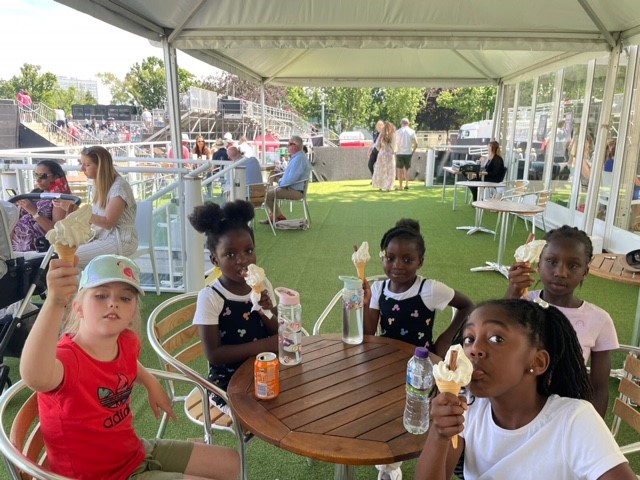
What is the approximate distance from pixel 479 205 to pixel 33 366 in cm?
563

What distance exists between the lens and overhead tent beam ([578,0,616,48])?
4889 mm

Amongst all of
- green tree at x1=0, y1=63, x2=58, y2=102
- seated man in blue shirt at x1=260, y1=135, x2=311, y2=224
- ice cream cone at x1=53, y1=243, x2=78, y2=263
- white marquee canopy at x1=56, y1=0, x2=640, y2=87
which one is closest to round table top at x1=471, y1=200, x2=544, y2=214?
white marquee canopy at x1=56, y1=0, x2=640, y2=87

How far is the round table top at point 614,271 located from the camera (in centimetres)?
259

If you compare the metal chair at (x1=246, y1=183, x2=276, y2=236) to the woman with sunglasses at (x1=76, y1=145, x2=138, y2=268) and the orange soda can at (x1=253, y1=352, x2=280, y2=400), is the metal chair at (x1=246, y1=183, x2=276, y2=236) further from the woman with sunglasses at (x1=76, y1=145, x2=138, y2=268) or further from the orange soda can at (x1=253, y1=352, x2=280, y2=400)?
the orange soda can at (x1=253, y1=352, x2=280, y2=400)

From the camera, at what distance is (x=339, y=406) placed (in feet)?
5.39

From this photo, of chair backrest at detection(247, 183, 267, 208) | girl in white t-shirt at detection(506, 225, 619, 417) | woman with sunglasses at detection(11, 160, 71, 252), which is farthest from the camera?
chair backrest at detection(247, 183, 267, 208)

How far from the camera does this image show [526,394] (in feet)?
4.39

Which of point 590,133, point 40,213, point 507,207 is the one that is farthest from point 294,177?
point 590,133

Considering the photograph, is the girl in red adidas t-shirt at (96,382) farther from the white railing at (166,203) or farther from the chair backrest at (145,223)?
the chair backrest at (145,223)

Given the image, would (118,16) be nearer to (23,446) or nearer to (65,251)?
(65,251)

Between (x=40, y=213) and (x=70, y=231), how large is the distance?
3060 millimetres

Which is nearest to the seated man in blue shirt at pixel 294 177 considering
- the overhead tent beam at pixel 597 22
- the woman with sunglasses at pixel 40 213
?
the woman with sunglasses at pixel 40 213

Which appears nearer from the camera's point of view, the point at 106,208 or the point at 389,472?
the point at 389,472

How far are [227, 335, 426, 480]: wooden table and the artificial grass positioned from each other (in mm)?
812
